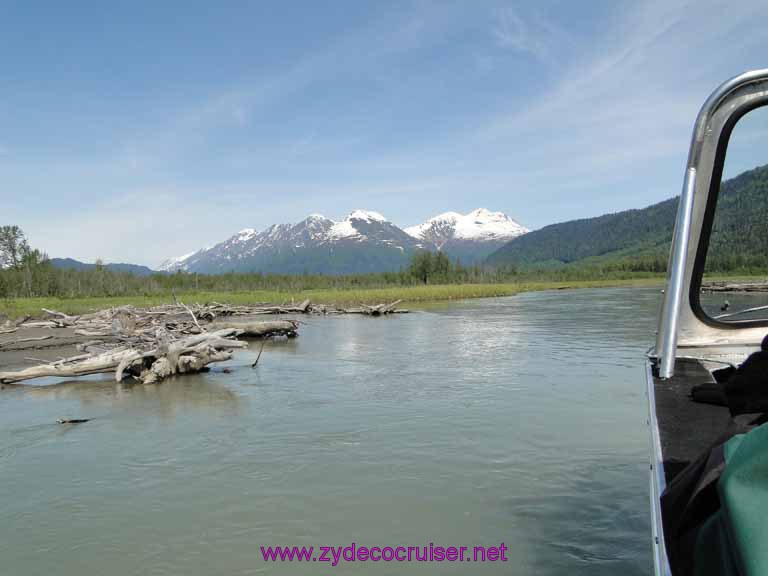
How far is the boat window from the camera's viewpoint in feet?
13.3

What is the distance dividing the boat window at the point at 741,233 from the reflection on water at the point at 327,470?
2.45m

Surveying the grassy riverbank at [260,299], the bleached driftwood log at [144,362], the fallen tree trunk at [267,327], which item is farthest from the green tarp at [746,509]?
the grassy riverbank at [260,299]

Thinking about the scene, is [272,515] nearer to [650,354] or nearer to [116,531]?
[116,531]

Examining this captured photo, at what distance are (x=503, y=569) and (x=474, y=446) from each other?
3274 millimetres

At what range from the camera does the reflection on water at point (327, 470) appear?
5672 mm

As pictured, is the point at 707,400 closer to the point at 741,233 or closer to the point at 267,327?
the point at 741,233

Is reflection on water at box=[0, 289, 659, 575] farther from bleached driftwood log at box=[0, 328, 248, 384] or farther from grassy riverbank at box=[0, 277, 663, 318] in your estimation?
grassy riverbank at box=[0, 277, 663, 318]

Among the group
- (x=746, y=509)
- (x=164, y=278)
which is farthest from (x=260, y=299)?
(x=746, y=509)

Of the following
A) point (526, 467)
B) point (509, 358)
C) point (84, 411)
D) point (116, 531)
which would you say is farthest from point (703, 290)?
point (509, 358)

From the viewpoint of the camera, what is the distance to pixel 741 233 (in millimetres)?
4527

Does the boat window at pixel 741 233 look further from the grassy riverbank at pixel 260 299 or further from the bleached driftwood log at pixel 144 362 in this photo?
the grassy riverbank at pixel 260 299

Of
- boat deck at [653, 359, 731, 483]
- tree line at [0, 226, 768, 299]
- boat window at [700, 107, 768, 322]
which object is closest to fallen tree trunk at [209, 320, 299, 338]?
tree line at [0, 226, 768, 299]

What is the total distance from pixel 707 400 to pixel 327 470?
547cm

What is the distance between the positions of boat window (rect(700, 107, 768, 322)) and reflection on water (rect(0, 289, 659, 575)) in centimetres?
245
